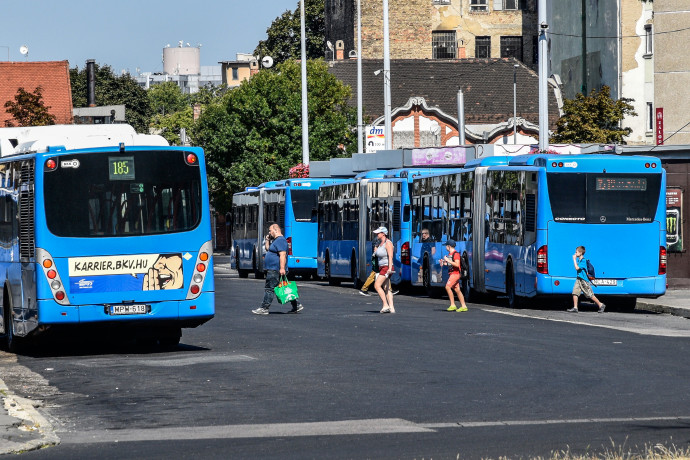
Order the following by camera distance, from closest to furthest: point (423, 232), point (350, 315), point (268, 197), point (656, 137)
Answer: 1. point (350, 315)
2. point (423, 232)
3. point (268, 197)
4. point (656, 137)

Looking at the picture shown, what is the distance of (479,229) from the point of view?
3288 cm

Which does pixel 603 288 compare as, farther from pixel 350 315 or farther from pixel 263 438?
pixel 263 438

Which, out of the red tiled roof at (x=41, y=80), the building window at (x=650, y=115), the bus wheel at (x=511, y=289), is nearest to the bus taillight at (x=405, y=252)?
the bus wheel at (x=511, y=289)

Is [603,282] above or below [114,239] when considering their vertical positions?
below

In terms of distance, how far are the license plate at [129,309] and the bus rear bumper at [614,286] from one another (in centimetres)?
1146

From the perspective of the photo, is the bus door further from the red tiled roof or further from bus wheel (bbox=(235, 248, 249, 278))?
the red tiled roof

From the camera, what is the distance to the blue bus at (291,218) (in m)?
48.4

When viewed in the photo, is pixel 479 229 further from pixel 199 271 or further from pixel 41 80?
pixel 41 80

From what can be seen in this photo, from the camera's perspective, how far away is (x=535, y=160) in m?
29.5

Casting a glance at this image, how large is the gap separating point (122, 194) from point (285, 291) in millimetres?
8522

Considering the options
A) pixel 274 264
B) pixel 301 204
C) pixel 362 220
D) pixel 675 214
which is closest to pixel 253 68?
pixel 301 204

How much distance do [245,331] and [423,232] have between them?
1191cm

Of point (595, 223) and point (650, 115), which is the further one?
point (650, 115)

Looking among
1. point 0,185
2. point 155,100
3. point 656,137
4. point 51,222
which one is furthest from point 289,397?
point 155,100
